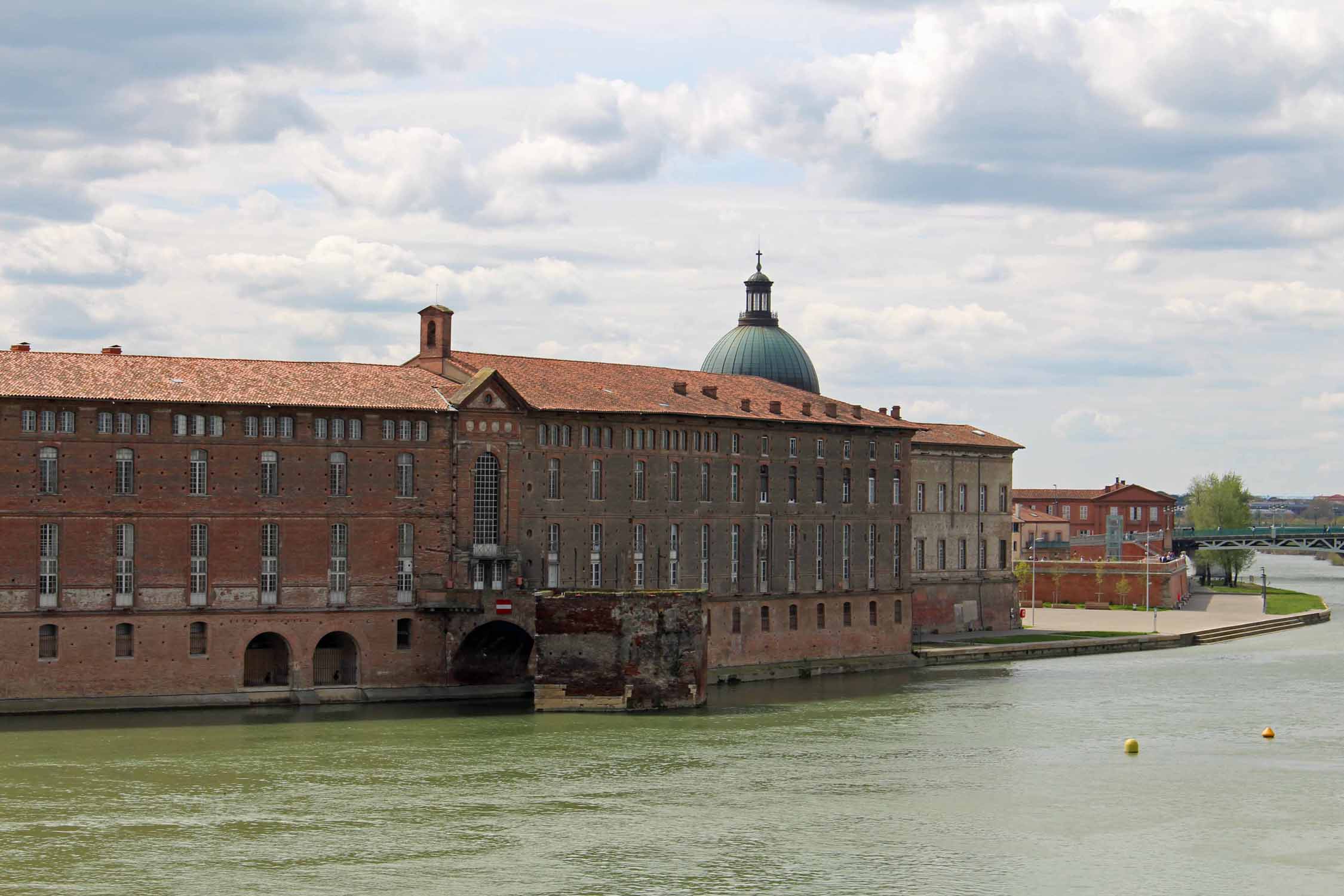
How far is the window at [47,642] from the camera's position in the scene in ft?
230

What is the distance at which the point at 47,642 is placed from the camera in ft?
230

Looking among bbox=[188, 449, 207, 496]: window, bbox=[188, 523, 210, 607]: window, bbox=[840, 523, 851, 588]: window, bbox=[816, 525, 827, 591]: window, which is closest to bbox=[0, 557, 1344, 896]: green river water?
bbox=[188, 523, 210, 607]: window

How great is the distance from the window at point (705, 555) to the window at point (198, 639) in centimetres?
2268

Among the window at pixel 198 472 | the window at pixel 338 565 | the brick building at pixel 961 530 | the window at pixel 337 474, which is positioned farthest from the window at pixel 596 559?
the brick building at pixel 961 530

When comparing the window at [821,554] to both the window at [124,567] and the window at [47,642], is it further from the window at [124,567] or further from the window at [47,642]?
the window at [47,642]

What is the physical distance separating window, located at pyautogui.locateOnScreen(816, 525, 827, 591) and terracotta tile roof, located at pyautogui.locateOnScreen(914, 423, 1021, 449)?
16.3m

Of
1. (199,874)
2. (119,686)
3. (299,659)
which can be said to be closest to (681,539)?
(299,659)

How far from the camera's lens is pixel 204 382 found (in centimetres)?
7406

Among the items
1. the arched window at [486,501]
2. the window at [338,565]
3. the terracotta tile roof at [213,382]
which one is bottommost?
the window at [338,565]

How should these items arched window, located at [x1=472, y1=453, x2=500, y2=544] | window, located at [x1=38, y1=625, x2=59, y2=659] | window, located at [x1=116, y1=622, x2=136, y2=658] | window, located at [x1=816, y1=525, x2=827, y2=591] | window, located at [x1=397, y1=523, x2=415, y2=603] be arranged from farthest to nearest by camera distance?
1. window, located at [x1=816, y1=525, x2=827, y2=591]
2. arched window, located at [x1=472, y1=453, x2=500, y2=544]
3. window, located at [x1=397, y1=523, x2=415, y2=603]
4. window, located at [x1=116, y1=622, x2=136, y2=658]
5. window, located at [x1=38, y1=625, x2=59, y2=659]

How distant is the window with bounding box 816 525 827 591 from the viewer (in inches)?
3656

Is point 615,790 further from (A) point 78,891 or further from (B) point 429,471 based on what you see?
(B) point 429,471

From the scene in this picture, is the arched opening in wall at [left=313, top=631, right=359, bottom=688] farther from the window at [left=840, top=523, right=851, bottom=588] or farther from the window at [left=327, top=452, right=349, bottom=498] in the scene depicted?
the window at [left=840, top=523, right=851, bottom=588]

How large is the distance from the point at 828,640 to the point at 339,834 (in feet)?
144
